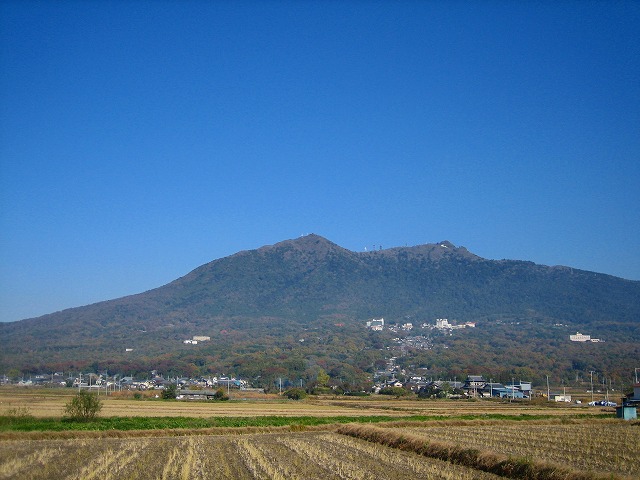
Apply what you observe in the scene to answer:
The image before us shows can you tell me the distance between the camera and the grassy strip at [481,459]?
57.8ft

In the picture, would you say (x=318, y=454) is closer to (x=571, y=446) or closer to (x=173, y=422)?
(x=571, y=446)

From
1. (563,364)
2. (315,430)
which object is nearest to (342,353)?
(563,364)

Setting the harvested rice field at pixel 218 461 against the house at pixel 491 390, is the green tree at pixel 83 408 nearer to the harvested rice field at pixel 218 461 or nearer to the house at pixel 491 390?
the harvested rice field at pixel 218 461

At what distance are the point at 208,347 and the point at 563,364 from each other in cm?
8719

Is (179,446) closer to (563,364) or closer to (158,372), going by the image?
(158,372)

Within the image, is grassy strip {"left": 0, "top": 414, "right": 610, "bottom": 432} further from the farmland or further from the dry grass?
the dry grass

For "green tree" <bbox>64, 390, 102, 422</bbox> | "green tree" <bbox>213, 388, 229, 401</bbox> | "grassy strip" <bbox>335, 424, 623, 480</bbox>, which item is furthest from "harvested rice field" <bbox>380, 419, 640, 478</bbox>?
"green tree" <bbox>213, 388, 229, 401</bbox>

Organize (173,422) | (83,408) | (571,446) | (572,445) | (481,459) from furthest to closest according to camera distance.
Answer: (83,408), (173,422), (572,445), (571,446), (481,459)

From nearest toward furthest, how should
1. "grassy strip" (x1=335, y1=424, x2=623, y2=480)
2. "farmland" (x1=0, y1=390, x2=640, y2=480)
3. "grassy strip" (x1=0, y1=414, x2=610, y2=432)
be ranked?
"grassy strip" (x1=335, y1=424, x2=623, y2=480)
"farmland" (x1=0, y1=390, x2=640, y2=480)
"grassy strip" (x1=0, y1=414, x2=610, y2=432)

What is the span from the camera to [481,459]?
21.3 meters

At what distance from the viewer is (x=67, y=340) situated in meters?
186

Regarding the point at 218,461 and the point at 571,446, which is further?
the point at 571,446

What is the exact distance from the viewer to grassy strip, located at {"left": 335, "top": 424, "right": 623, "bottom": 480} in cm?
1761

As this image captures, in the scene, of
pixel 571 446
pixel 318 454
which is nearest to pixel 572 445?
pixel 571 446
